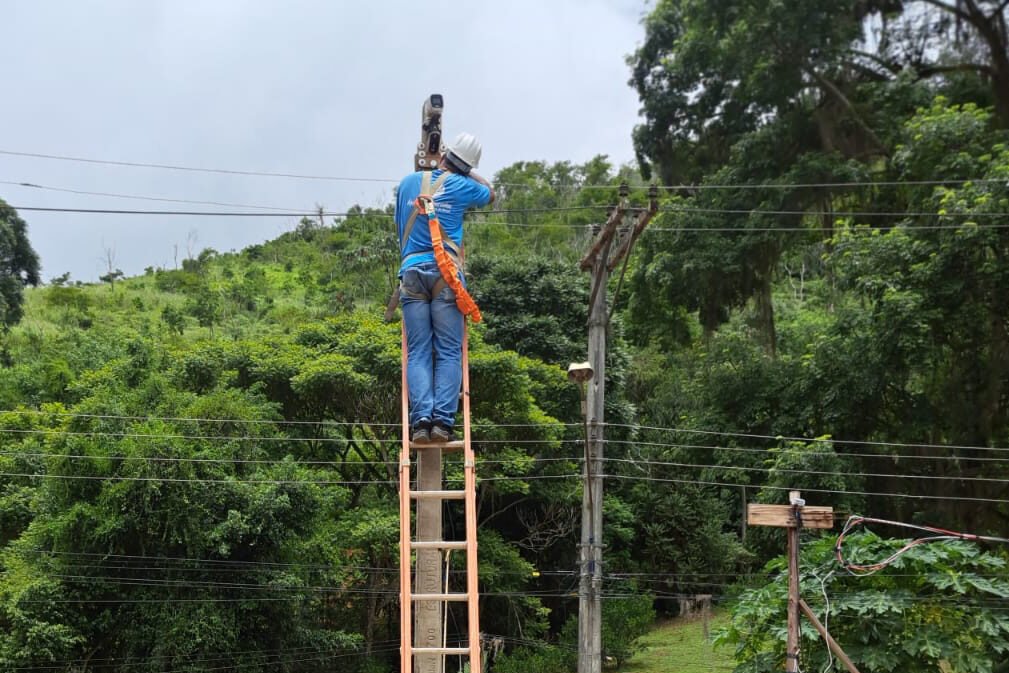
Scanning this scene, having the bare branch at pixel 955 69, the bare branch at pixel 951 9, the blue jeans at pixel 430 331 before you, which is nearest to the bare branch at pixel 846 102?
the bare branch at pixel 955 69

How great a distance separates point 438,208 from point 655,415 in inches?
772

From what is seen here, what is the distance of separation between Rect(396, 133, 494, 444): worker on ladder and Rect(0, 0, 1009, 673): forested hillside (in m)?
6.53

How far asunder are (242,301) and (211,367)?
15.8m

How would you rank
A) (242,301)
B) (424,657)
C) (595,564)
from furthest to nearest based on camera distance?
(242,301) → (595,564) → (424,657)

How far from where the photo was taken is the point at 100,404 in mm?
18141

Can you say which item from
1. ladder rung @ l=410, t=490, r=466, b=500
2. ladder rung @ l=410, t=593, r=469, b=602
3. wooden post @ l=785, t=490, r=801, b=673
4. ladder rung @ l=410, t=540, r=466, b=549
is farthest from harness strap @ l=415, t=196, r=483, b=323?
wooden post @ l=785, t=490, r=801, b=673

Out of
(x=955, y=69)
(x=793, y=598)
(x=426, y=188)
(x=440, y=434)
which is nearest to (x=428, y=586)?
(x=440, y=434)

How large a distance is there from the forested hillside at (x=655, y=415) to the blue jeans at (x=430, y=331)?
651 centimetres

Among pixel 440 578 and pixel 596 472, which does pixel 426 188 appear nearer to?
pixel 440 578

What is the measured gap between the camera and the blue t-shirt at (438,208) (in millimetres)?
6879

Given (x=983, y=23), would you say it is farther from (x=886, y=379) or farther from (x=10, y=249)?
(x=10, y=249)

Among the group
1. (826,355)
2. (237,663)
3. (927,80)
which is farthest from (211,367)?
(927,80)

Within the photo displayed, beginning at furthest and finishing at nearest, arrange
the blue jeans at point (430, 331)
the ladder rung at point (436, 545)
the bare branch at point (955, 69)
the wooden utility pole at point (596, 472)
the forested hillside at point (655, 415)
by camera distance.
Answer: the bare branch at point (955, 69)
the forested hillside at point (655, 415)
the wooden utility pole at point (596, 472)
the blue jeans at point (430, 331)
the ladder rung at point (436, 545)

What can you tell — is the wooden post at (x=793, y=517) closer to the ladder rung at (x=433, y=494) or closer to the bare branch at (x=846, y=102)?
the ladder rung at (x=433, y=494)
